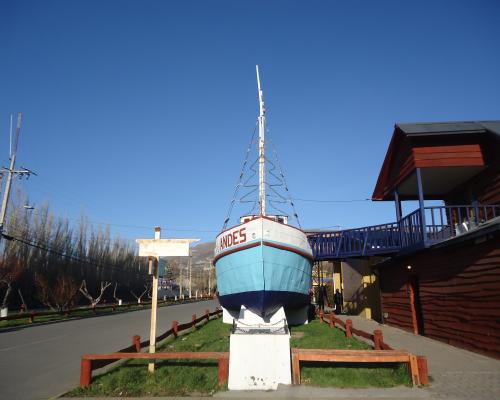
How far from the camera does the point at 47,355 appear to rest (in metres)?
10.8

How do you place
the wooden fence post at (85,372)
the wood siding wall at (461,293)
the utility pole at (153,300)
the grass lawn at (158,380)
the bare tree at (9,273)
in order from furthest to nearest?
the bare tree at (9,273)
the wood siding wall at (461,293)
the utility pole at (153,300)
the wooden fence post at (85,372)
the grass lawn at (158,380)

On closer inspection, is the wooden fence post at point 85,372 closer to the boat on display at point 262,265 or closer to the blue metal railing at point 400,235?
the boat on display at point 262,265

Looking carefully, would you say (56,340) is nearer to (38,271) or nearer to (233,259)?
(233,259)

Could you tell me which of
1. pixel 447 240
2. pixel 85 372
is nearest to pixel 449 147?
pixel 447 240

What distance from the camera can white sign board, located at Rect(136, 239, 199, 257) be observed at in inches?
329

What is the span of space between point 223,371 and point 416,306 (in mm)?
10206

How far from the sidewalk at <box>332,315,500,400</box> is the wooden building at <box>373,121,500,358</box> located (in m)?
0.51

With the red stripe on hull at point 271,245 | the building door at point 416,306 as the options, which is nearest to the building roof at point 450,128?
the building door at point 416,306

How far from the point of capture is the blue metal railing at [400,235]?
13.0 meters

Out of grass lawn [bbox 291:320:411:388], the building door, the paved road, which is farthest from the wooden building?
the paved road

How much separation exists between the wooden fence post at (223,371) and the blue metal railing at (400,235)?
8507 mm

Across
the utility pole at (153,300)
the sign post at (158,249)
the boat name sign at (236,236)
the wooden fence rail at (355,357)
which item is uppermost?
the boat name sign at (236,236)

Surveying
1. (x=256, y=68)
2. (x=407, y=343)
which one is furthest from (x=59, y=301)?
(x=407, y=343)

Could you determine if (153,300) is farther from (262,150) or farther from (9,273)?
(9,273)
